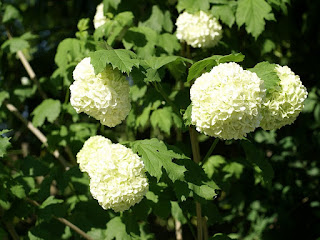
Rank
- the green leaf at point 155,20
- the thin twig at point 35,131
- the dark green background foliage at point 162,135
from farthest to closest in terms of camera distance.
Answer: the thin twig at point 35,131 < the green leaf at point 155,20 < the dark green background foliage at point 162,135

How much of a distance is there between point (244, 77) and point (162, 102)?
1.14 metres

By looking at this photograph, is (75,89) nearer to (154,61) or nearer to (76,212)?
(154,61)

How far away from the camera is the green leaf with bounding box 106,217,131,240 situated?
2.45m

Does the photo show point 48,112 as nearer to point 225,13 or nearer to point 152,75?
point 152,75

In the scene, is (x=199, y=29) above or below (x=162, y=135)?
above

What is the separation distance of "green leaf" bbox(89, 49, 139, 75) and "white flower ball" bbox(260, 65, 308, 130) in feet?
2.13

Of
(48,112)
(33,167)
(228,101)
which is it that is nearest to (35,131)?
(48,112)

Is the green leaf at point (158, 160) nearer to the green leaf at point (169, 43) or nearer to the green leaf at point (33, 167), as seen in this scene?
the green leaf at point (169, 43)

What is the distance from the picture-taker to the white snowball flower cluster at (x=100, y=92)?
6.56 feet

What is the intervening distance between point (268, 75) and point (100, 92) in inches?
31.0

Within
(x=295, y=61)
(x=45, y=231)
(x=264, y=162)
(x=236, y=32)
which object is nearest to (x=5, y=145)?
(x=45, y=231)

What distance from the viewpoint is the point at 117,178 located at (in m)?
1.90

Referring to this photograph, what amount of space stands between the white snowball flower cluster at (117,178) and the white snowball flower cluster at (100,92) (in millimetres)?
186

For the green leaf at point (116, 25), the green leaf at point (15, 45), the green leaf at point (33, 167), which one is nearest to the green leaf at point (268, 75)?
the green leaf at point (116, 25)
